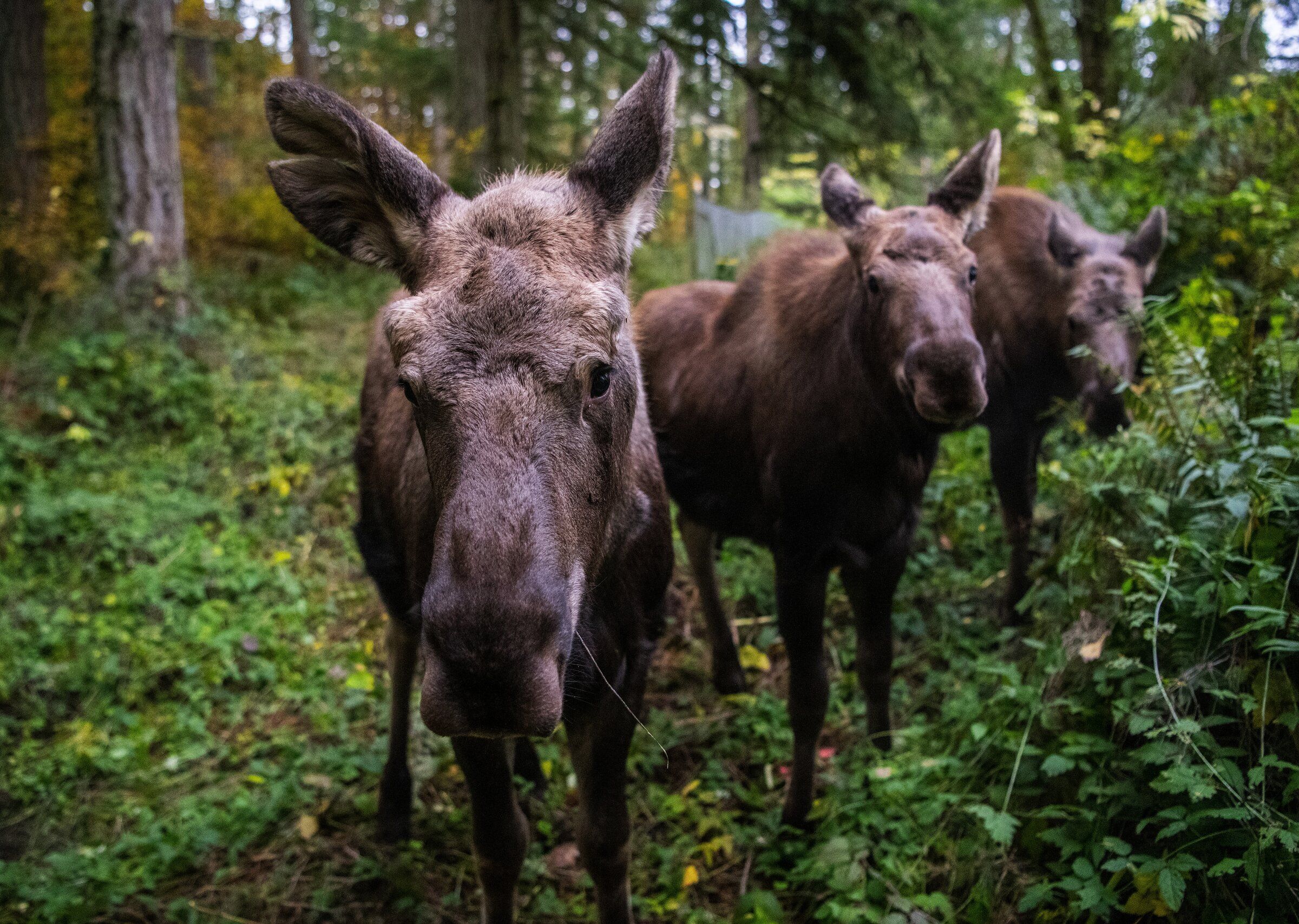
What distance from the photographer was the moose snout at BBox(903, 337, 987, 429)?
3.56 m

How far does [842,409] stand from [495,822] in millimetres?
2520

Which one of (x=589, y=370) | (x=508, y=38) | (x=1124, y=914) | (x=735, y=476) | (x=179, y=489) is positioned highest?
(x=508, y=38)

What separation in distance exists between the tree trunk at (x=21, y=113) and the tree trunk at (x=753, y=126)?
8.64m

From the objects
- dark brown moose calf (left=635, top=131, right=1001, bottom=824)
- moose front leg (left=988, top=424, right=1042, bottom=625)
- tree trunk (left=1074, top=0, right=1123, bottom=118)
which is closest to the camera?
dark brown moose calf (left=635, top=131, right=1001, bottom=824)

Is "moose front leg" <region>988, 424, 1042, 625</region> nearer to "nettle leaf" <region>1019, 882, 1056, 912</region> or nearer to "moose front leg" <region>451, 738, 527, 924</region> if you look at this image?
"nettle leaf" <region>1019, 882, 1056, 912</region>

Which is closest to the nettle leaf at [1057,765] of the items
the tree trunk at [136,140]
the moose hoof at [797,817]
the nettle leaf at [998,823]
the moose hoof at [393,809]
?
the nettle leaf at [998,823]

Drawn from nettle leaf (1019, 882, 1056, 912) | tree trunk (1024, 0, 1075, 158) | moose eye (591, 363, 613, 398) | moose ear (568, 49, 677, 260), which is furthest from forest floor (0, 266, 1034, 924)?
tree trunk (1024, 0, 1075, 158)

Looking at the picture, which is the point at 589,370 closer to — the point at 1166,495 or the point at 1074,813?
the point at 1074,813

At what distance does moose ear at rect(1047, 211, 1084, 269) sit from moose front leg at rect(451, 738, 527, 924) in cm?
541

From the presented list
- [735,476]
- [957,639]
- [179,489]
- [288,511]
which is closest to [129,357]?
[179,489]

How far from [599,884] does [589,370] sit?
2.41 m

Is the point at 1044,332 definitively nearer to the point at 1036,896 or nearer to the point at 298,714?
the point at 1036,896

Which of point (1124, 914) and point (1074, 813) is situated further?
point (1074, 813)

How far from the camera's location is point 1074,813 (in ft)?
10.8
